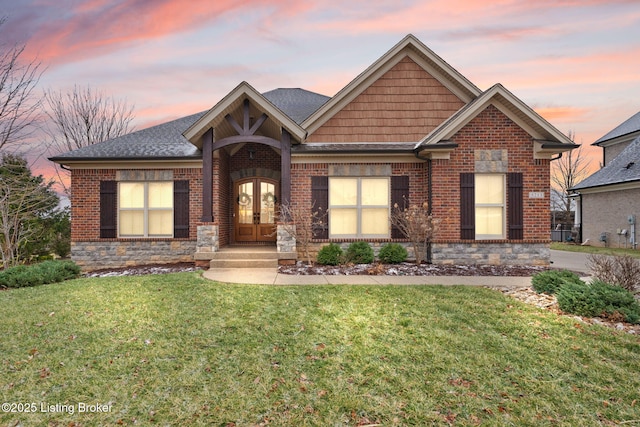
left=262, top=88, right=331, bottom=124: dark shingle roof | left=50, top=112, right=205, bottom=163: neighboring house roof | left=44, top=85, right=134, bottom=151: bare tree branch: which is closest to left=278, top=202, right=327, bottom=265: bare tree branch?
left=50, top=112, right=205, bottom=163: neighboring house roof

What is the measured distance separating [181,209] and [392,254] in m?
6.86

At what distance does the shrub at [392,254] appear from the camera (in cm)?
936

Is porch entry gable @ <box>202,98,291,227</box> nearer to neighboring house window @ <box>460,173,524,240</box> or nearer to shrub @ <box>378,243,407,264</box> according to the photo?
shrub @ <box>378,243,407,264</box>

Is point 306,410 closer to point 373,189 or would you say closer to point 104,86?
point 373,189

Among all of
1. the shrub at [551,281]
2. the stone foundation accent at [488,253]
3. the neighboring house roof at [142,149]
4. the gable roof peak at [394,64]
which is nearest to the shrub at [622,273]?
the shrub at [551,281]

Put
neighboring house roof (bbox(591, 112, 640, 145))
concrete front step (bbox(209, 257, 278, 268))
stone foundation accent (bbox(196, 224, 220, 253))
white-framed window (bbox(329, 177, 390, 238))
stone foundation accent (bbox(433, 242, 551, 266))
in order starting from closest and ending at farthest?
concrete front step (bbox(209, 257, 278, 268)) < stone foundation accent (bbox(196, 224, 220, 253)) < stone foundation accent (bbox(433, 242, 551, 266)) < white-framed window (bbox(329, 177, 390, 238)) < neighboring house roof (bbox(591, 112, 640, 145))

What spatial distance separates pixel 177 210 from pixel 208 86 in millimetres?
11098

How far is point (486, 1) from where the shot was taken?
31.7ft

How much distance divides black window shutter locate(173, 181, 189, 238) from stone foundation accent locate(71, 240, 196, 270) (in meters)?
0.33

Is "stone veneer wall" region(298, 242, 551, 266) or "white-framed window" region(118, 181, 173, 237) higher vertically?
"white-framed window" region(118, 181, 173, 237)

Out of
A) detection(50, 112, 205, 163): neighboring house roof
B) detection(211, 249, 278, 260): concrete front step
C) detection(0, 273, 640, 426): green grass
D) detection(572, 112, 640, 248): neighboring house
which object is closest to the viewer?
detection(0, 273, 640, 426): green grass

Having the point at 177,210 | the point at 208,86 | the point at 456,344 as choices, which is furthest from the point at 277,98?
the point at 456,344

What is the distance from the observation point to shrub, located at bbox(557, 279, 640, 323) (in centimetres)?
489

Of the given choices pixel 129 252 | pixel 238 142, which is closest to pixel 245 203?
pixel 238 142
